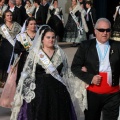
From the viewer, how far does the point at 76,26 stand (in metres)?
16.2

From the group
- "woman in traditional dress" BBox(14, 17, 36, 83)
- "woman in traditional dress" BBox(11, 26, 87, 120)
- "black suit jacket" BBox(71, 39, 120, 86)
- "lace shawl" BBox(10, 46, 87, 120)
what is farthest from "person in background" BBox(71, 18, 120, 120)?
"woman in traditional dress" BBox(14, 17, 36, 83)

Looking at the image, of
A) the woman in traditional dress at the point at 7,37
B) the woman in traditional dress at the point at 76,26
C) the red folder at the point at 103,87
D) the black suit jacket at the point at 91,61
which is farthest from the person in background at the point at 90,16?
A: the red folder at the point at 103,87

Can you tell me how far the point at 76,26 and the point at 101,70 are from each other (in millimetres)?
11028

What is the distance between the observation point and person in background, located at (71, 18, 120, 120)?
527 cm

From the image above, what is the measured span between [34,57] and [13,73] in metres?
2.04

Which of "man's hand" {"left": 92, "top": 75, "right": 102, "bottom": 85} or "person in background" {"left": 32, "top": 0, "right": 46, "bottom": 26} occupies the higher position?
"person in background" {"left": 32, "top": 0, "right": 46, "bottom": 26}

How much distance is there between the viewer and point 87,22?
16.9 metres

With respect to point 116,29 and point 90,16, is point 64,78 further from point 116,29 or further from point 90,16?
point 90,16

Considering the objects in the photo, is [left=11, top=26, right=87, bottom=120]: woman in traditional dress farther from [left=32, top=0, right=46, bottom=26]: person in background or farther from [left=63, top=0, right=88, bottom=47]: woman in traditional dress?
[left=32, top=0, right=46, bottom=26]: person in background

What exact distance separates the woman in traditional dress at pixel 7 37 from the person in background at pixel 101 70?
135 inches

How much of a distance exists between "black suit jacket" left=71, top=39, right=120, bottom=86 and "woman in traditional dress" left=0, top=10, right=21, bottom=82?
3.38 m

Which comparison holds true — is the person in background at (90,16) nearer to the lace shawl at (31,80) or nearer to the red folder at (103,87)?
the lace shawl at (31,80)

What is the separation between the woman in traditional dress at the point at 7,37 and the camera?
8719 mm

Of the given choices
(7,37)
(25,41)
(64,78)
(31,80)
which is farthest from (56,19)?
(31,80)
